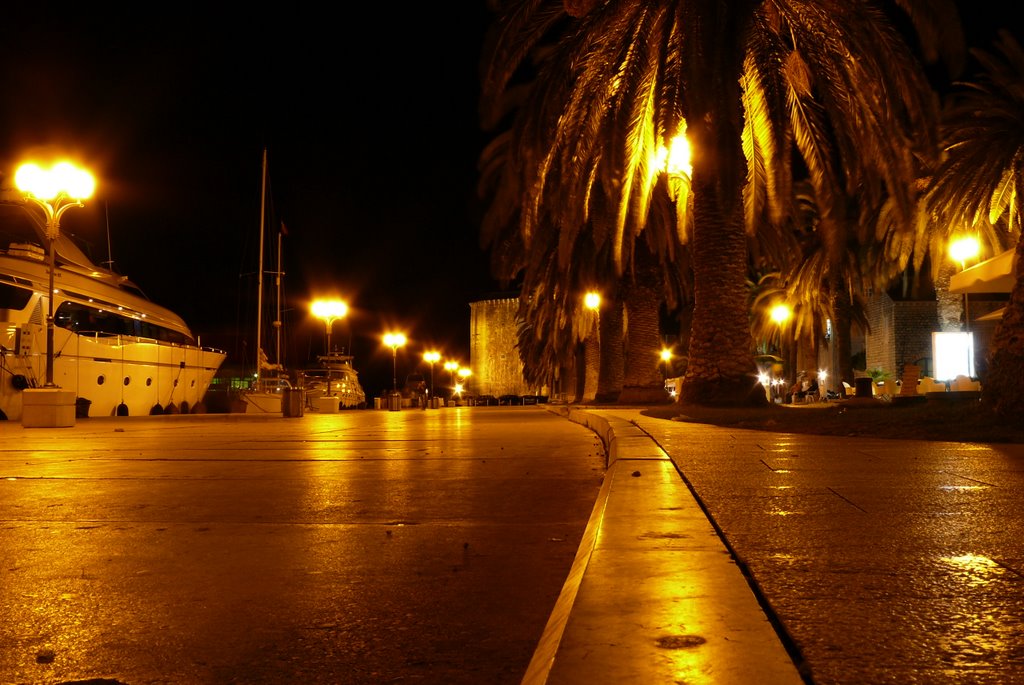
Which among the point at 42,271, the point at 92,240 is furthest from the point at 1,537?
the point at 92,240

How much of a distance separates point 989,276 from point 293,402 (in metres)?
17.9

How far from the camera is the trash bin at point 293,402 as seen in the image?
25.0 meters

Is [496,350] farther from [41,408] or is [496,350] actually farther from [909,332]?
[41,408]

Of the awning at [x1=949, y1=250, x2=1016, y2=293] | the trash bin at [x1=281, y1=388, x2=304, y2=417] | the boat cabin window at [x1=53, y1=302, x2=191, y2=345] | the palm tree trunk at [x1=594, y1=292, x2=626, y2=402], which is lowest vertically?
the trash bin at [x1=281, y1=388, x2=304, y2=417]

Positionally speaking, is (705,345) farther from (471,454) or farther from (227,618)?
(227,618)

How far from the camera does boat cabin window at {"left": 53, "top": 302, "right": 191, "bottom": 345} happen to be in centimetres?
3092

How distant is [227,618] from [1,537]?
7.65 feet

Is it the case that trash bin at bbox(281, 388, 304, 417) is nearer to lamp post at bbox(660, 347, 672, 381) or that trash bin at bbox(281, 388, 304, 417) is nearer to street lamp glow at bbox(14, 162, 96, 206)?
street lamp glow at bbox(14, 162, 96, 206)

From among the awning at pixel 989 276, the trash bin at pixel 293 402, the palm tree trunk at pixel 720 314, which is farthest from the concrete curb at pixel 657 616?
the trash bin at pixel 293 402

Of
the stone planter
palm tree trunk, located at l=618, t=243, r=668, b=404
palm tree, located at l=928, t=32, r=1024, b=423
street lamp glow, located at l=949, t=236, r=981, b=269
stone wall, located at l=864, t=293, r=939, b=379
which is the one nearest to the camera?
palm tree, located at l=928, t=32, r=1024, b=423

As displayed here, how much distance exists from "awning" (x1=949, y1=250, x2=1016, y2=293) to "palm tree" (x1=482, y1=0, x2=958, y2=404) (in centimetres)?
269

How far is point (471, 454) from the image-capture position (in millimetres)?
10250

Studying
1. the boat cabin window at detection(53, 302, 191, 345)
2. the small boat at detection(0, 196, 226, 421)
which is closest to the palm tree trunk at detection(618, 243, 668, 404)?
the small boat at detection(0, 196, 226, 421)

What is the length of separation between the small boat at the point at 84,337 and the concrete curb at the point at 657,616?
24.8m
